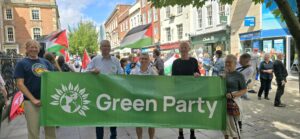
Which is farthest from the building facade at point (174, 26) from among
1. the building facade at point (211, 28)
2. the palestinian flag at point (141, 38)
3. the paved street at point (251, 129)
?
the paved street at point (251, 129)

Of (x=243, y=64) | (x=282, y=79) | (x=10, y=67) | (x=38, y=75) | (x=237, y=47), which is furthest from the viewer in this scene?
(x=237, y=47)

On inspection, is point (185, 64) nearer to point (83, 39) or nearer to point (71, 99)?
point (71, 99)

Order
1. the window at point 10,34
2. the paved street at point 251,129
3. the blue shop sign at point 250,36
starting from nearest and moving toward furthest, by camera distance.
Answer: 1. the paved street at point 251,129
2. the blue shop sign at point 250,36
3. the window at point 10,34

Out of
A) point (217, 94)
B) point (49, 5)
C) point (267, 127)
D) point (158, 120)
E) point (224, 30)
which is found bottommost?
point (267, 127)

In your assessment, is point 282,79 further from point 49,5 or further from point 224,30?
point 49,5

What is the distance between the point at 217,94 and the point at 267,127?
6.88ft

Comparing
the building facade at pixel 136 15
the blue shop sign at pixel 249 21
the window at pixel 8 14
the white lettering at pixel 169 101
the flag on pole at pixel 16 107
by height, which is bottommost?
the flag on pole at pixel 16 107

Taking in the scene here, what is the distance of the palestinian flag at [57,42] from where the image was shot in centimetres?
847

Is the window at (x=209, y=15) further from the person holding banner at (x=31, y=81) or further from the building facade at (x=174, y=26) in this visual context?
the person holding banner at (x=31, y=81)

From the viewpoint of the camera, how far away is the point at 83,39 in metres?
50.8

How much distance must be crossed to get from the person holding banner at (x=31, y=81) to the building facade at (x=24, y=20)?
4618 centimetres

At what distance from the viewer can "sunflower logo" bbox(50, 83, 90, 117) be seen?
12.1 feet

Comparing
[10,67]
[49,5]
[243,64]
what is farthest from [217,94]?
[49,5]

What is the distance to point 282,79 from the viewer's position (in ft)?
23.5
